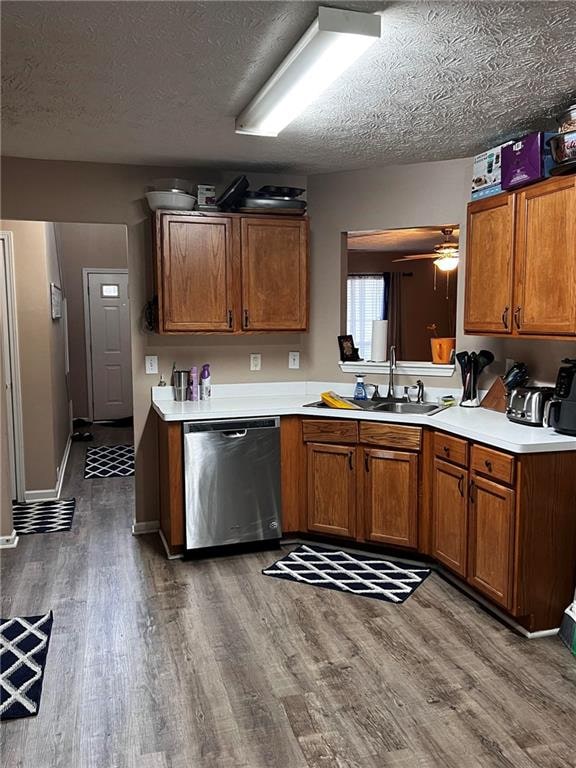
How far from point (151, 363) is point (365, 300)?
4.99 metres

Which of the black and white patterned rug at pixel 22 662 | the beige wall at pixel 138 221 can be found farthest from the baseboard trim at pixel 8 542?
the black and white patterned rug at pixel 22 662

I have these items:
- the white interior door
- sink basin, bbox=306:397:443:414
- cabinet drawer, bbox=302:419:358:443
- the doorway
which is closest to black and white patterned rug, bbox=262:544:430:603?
cabinet drawer, bbox=302:419:358:443

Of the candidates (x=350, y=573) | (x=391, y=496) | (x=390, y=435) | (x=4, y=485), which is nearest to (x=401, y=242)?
(x=390, y=435)

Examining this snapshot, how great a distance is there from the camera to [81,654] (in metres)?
2.77

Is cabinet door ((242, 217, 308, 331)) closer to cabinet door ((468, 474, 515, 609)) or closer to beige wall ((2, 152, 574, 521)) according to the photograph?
beige wall ((2, 152, 574, 521))

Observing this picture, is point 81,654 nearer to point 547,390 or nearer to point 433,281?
point 547,390

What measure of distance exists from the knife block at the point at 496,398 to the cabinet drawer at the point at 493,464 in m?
0.68

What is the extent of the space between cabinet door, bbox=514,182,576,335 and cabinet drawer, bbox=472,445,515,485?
0.64 metres

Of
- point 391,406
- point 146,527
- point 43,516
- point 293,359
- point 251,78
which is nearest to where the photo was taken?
point 251,78

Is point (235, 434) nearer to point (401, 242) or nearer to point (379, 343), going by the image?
point (379, 343)

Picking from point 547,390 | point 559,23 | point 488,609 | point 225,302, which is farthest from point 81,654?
point 559,23

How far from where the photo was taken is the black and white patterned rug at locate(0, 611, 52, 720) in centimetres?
240

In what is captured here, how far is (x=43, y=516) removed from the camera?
185 inches

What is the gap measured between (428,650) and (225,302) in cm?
235
